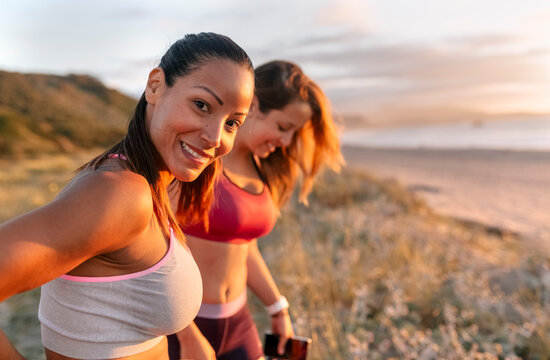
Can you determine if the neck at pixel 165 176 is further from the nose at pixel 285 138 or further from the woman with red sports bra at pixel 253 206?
the nose at pixel 285 138

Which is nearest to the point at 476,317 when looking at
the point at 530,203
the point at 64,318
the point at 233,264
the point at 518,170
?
the point at 233,264

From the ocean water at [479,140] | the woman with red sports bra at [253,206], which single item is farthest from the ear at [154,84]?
the ocean water at [479,140]

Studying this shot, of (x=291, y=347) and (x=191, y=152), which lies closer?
(x=191, y=152)

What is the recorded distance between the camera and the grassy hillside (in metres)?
25.8

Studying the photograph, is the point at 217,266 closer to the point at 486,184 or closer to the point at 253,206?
the point at 253,206

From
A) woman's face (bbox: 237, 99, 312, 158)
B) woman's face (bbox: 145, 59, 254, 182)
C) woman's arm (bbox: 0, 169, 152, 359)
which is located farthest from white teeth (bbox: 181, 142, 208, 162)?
woman's face (bbox: 237, 99, 312, 158)

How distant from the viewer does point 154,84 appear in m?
1.26

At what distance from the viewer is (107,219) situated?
3.17ft

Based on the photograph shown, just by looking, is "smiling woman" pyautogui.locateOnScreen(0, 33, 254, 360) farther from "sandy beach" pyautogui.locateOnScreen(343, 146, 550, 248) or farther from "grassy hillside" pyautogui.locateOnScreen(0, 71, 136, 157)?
"sandy beach" pyautogui.locateOnScreen(343, 146, 550, 248)

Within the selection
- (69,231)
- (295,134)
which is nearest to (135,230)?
(69,231)

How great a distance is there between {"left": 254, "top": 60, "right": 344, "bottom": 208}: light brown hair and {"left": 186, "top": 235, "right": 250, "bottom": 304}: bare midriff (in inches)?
19.9

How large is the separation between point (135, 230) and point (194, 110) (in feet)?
1.15

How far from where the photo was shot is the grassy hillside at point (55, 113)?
2584 centimetres

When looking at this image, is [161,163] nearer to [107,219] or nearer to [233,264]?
[107,219]
